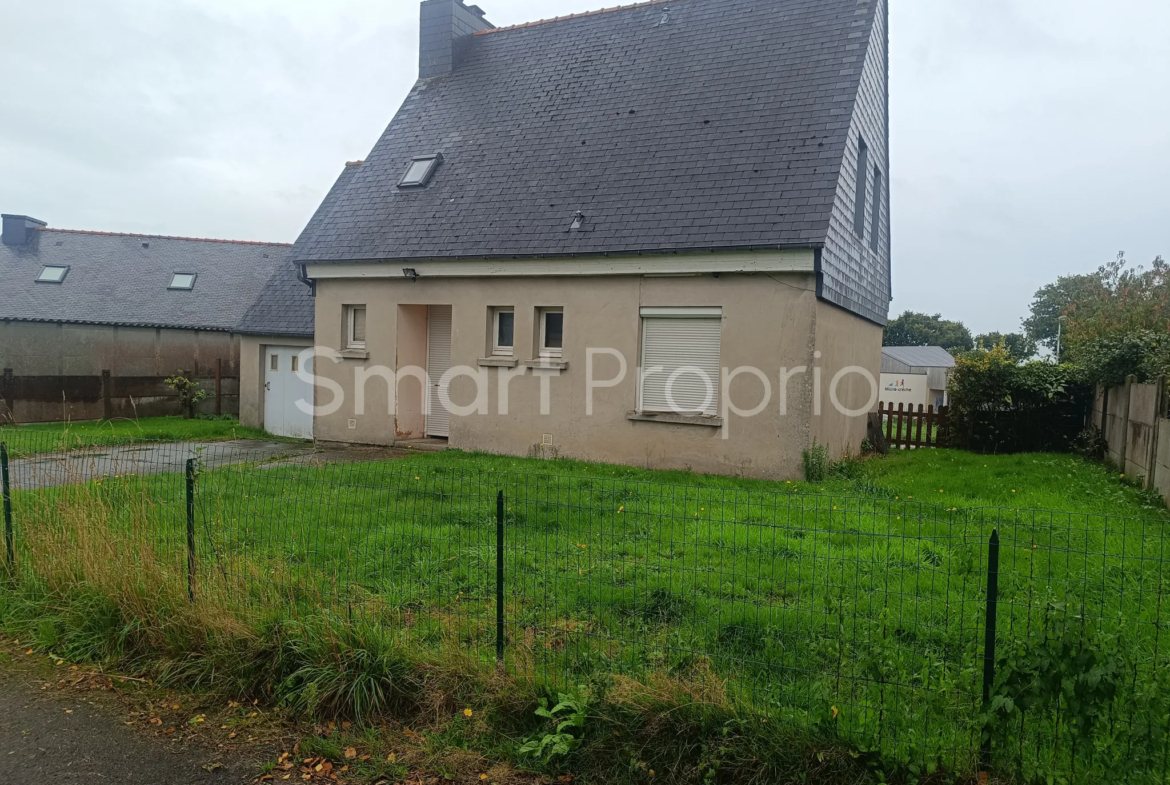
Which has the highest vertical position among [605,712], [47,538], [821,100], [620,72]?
[620,72]

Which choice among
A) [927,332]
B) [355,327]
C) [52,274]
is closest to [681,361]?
[355,327]

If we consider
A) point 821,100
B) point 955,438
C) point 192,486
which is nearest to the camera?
point 192,486

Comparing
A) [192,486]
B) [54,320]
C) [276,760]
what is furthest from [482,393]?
[54,320]

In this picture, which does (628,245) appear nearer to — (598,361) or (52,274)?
(598,361)

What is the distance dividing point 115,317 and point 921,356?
54.0 meters

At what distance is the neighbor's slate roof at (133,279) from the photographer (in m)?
22.4

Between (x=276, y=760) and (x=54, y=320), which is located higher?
(x=54, y=320)

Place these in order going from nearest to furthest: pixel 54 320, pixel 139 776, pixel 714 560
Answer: pixel 139 776
pixel 714 560
pixel 54 320

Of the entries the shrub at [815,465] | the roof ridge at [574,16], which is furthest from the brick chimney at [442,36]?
the shrub at [815,465]

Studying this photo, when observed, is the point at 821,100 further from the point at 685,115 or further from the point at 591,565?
the point at 591,565

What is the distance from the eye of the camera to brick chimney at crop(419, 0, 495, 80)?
→ 57.5 feet

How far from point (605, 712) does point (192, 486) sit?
3306 mm

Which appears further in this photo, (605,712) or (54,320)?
(54,320)

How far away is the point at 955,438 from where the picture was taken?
14836 millimetres
